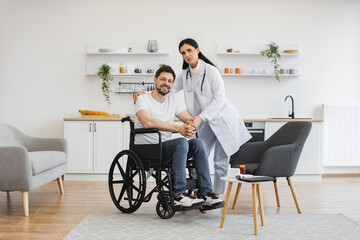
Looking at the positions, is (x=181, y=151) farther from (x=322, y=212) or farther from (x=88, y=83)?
(x=88, y=83)

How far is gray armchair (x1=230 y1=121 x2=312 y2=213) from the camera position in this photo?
322 cm

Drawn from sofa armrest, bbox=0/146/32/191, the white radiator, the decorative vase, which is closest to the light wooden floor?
sofa armrest, bbox=0/146/32/191

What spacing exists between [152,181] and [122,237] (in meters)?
2.55

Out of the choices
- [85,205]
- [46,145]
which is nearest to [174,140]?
[85,205]

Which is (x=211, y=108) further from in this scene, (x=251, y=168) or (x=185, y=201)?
(x=185, y=201)

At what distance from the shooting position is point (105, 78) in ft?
18.1

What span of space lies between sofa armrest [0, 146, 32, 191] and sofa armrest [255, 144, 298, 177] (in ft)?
5.94

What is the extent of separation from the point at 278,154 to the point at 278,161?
6 cm

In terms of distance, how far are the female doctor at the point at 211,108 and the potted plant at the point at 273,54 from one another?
227cm

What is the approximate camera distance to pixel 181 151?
2992mm

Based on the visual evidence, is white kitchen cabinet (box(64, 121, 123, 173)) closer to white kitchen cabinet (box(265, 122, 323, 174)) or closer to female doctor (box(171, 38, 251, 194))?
female doctor (box(171, 38, 251, 194))

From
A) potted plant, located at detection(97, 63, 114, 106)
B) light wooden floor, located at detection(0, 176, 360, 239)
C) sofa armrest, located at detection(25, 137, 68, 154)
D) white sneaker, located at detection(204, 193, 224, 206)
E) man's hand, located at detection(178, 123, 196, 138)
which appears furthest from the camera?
potted plant, located at detection(97, 63, 114, 106)

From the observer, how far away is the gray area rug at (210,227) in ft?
8.80

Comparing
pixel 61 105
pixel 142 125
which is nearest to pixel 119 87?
pixel 61 105
